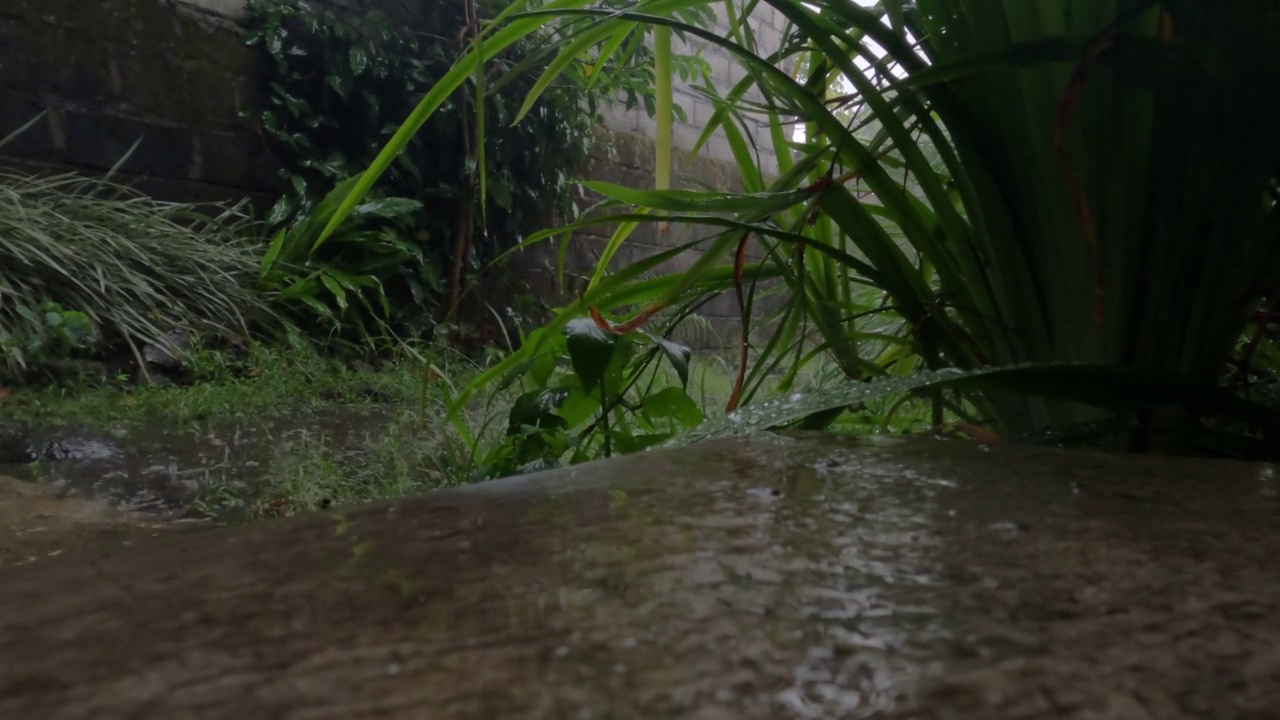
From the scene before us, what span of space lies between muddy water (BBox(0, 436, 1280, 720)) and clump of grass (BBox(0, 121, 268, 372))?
91.8 inches

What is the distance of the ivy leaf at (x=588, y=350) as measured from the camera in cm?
109

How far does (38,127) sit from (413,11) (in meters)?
1.59

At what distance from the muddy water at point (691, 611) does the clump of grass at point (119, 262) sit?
233 centimetres

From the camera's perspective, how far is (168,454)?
68.8 inches

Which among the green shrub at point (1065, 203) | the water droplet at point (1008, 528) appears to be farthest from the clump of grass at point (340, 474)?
the water droplet at point (1008, 528)

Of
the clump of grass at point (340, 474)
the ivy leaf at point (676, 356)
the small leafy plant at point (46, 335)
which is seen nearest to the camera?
the ivy leaf at point (676, 356)

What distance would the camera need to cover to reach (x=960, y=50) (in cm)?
94

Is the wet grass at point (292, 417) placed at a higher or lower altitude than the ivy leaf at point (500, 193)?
lower

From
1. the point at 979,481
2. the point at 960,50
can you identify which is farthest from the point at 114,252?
the point at 979,481

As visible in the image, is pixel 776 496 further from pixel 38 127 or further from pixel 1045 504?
pixel 38 127

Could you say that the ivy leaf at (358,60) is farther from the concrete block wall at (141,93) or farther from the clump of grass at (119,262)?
the clump of grass at (119,262)

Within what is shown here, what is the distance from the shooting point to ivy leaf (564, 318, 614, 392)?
1088mm

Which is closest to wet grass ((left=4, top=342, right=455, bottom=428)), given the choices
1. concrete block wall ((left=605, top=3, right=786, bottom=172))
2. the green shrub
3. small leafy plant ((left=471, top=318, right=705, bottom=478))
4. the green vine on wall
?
the green vine on wall

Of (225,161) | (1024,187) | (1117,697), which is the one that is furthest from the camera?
(225,161)
